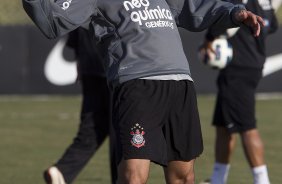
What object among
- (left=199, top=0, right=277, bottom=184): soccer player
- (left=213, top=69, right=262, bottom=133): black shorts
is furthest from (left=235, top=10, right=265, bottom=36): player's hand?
(left=213, top=69, right=262, bottom=133): black shorts

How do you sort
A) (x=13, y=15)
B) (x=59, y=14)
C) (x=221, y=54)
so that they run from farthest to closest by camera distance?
(x=13, y=15), (x=221, y=54), (x=59, y=14)

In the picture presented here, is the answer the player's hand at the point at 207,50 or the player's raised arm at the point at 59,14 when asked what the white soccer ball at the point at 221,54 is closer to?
the player's hand at the point at 207,50

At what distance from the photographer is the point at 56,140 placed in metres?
13.6

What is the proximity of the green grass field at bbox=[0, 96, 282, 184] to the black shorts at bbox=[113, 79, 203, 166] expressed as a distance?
319 centimetres

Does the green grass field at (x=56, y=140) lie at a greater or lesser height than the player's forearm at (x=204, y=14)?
lesser

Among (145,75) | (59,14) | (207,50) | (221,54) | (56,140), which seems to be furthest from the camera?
(56,140)

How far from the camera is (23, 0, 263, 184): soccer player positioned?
22.0 ft

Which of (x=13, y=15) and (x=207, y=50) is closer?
(x=207, y=50)

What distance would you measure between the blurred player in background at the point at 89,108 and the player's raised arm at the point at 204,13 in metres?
2.40

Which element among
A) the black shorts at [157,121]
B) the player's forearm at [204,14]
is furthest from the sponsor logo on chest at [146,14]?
the black shorts at [157,121]

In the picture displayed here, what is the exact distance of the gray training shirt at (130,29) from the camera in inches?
266

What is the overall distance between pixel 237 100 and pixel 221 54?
0.46 meters

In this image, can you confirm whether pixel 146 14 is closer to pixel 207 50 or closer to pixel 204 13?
pixel 204 13

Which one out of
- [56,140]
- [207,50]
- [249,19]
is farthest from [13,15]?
[249,19]
